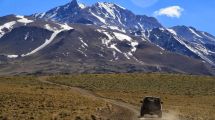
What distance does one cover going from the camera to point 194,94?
322ft

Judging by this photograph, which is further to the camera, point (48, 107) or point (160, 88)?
point (160, 88)

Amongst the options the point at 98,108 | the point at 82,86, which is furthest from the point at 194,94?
the point at 98,108

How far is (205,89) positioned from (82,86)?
2536 centimetres

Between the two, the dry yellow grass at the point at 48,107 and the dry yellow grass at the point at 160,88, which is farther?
the dry yellow grass at the point at 160,88

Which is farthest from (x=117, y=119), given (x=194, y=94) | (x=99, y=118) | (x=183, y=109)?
(x=194, y=94)

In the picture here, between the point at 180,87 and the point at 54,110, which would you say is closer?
the point at 54,110

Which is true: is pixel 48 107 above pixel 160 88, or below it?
below

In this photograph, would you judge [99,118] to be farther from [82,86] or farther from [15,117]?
[82,86]

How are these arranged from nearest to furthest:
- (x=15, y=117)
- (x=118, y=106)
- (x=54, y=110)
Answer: (x=15, y=117) < (x=54, y=110) < (x=118, y=106)

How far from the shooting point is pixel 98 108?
63.8m

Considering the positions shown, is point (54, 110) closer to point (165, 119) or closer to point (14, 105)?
point (14, 105)

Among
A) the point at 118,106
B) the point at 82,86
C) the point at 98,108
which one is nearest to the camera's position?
the point at 98,108

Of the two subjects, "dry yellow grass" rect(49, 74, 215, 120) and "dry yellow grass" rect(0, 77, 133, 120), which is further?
"dry yellow grass" rect(49, 74, 215, 120)

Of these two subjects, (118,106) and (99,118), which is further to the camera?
(118,106)
